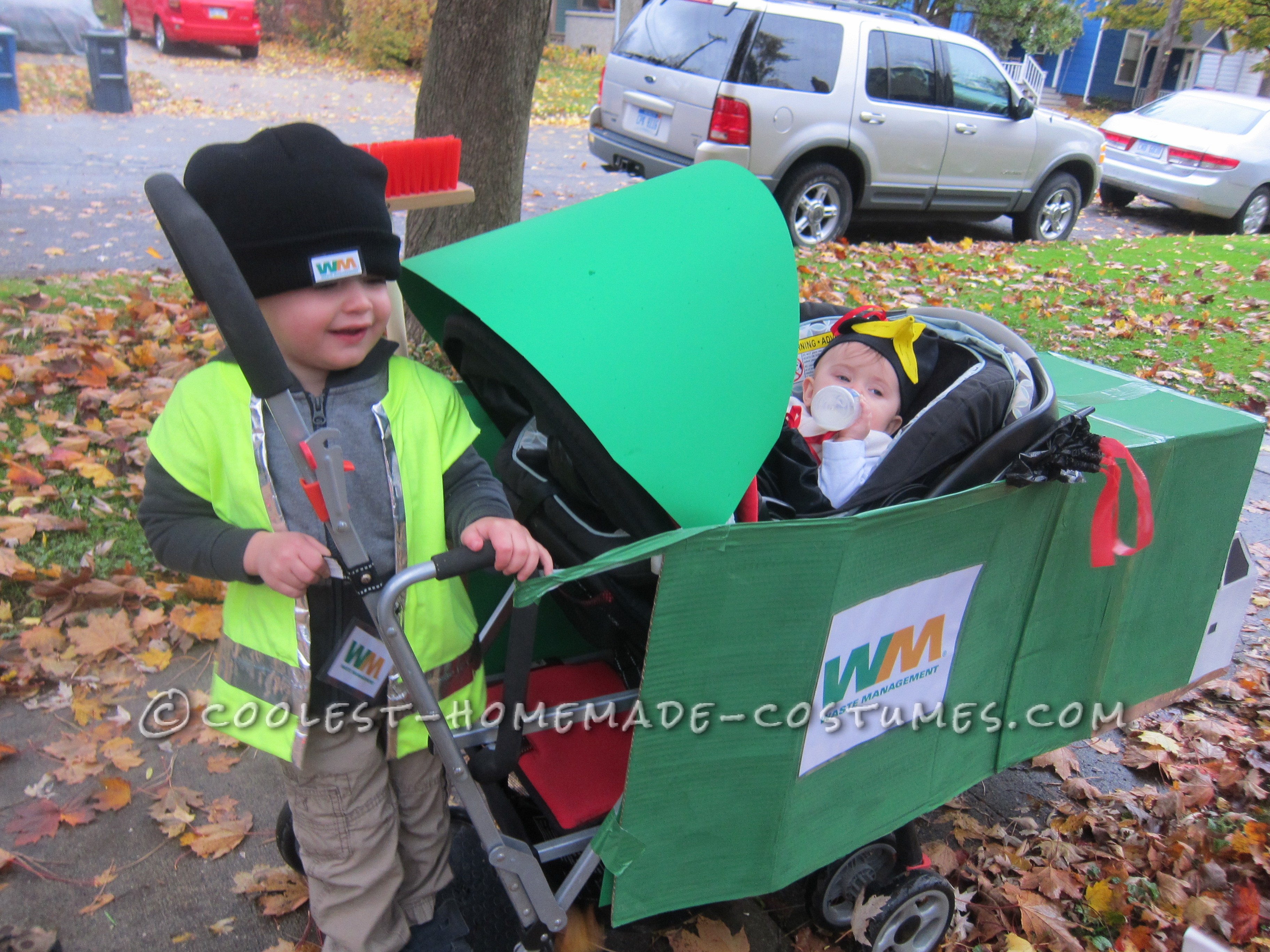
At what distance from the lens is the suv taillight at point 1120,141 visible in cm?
1199

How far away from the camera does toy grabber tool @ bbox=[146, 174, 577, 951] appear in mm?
1198

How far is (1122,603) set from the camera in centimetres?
244

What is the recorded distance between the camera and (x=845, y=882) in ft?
7.50

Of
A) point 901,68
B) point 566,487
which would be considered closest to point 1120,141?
point 901,68

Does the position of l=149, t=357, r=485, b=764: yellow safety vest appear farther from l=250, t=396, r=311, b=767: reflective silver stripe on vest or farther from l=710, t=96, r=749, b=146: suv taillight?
l=710, t=96, r=749, b=146: suv taillight

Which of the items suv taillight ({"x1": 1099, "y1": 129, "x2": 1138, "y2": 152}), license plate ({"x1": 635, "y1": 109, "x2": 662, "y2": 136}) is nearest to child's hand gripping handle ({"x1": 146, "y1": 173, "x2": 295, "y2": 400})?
license plate ({"x1": 635, "y1": 109, "x2": 662, "y2": 136})

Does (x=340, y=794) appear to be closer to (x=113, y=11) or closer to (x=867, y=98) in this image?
(x=867, y=98)

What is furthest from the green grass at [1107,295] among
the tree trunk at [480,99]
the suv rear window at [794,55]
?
the tree trunk at [480,99]

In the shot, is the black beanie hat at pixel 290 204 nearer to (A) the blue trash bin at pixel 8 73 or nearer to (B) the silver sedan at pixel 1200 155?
(B) the silver sedan at pixel 1200 155

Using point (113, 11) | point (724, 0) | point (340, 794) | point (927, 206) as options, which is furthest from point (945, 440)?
point (113, 11)

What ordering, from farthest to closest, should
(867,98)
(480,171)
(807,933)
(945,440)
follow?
(867,98)
(480,171)
(807,933)
(945,440)

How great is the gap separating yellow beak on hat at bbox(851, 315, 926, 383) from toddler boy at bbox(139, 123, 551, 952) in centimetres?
120

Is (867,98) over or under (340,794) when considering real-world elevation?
over

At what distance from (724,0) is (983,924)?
7.46 m
